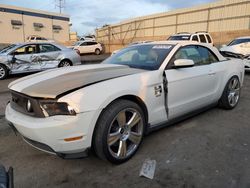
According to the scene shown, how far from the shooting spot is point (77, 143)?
262 centimetres

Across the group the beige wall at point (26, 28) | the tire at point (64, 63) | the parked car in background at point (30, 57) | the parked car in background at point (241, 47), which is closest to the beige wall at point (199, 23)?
the parked car in background at point (241, 47)

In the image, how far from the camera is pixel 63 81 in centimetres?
294

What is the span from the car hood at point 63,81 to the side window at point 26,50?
7.09 metres

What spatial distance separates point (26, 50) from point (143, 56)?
724 centimetres

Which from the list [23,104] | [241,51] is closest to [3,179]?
[23,104]

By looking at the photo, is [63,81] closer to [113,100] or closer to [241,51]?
[113,100]

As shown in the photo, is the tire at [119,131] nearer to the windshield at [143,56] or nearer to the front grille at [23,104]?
the front grille at [23,104]

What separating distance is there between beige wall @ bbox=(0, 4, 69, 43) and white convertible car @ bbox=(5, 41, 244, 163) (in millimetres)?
35566

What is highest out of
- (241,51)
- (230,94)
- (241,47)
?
(241,47)

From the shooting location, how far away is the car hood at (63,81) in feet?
8.93

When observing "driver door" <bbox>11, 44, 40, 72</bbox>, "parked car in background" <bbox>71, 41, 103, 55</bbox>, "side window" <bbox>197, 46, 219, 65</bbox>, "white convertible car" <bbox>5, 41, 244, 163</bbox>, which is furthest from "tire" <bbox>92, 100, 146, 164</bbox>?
"parked car in background" <bbox>71, 41, 103, 55</bbox>

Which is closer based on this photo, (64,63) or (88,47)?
(64,63)

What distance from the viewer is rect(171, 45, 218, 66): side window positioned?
398 centimetres

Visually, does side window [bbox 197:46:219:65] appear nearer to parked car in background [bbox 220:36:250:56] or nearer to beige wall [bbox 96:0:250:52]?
parked car in background [bbox 220:36:250:56]
